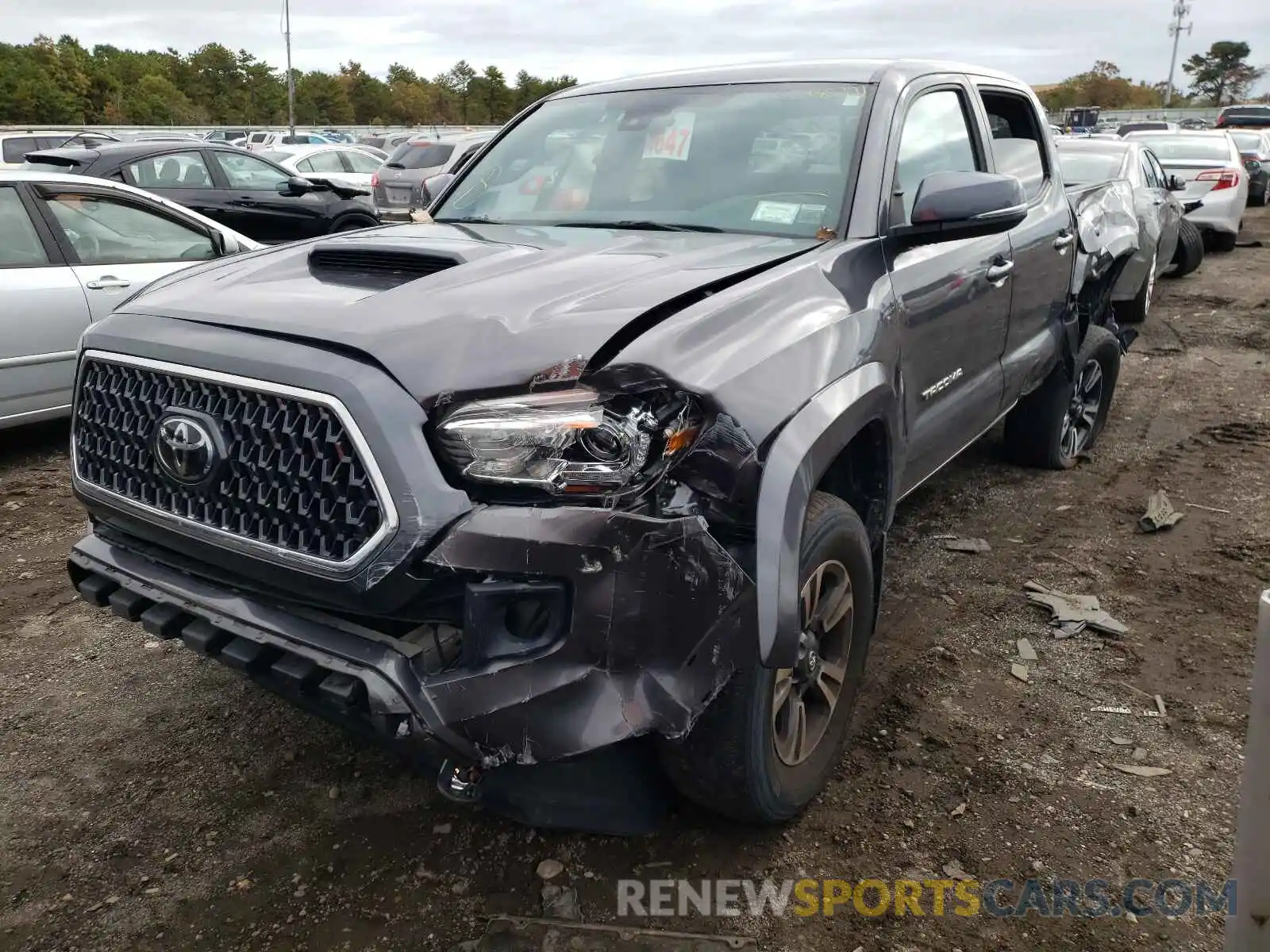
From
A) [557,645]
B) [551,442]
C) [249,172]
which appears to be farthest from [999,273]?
[249,172]

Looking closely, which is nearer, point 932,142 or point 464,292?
point 464,292

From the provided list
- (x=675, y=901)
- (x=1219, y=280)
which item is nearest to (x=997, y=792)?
(x=675, y=901)

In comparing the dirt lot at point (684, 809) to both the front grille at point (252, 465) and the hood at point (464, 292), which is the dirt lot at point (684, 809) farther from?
the hood at point (464, 292)

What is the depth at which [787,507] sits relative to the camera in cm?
211

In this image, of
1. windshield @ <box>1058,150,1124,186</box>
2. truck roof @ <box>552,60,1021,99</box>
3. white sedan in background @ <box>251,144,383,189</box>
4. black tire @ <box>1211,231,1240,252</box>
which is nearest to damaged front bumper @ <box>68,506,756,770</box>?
truck roof @ <box>552,60,1021,99</box>

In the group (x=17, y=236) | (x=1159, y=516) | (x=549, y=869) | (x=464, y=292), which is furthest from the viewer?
(x=17, y=236)

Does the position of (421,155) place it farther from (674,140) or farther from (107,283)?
(674,140)

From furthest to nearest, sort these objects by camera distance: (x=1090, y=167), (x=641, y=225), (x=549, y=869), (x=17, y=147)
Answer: (x=17, y=147), (x=1090, y=167), (x=641, y=225), (x=549, y=869)

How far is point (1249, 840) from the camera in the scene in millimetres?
1506

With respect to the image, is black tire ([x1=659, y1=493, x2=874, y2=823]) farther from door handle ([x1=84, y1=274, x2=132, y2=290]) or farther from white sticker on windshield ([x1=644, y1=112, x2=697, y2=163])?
door handle ([x1=84, y1=274, x2=132, y2=290])

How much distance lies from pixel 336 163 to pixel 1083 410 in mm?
14255

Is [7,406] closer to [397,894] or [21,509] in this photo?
[21,509]

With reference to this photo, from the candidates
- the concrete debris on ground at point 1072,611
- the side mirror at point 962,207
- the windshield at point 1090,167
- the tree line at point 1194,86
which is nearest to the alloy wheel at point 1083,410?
the concrete debris on ground at point 1072,611

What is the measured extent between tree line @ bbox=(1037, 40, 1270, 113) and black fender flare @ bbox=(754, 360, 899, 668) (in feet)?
316
